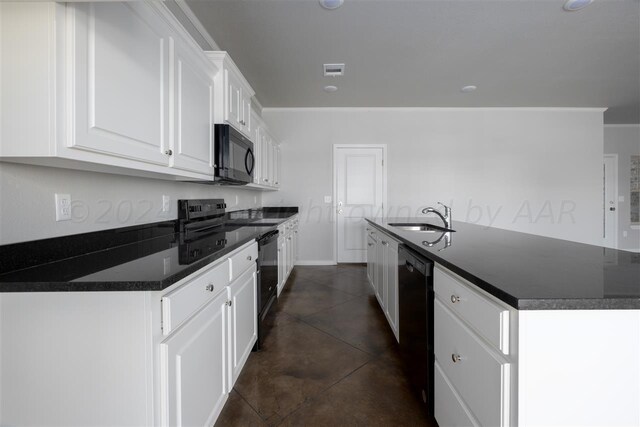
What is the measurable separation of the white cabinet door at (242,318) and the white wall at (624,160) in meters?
7.61

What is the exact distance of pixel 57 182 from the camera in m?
1.20

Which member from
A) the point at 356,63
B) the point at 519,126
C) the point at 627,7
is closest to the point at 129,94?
the point at 356,63

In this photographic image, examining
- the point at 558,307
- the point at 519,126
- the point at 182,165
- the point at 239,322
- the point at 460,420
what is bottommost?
the point at 460,420

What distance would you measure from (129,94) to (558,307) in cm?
163

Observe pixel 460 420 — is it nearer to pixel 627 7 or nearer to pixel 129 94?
pixel 129 94

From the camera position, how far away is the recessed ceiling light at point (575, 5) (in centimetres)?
233

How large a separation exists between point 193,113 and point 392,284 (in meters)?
1.80

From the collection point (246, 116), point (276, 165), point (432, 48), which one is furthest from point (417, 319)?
point (276, 165)

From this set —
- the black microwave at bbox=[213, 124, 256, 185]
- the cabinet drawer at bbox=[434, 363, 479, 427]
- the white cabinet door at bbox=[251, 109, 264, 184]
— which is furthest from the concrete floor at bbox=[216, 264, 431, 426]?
the white cabinet door at bbox=[251, 109, 264, 184]

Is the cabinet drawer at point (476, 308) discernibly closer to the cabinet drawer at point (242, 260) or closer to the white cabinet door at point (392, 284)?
the white cabinet door at point (392, 284)

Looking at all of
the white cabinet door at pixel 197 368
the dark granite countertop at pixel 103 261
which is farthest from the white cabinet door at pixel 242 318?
the dark granite countertop at pixel 103 261

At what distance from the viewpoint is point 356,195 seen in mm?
5039

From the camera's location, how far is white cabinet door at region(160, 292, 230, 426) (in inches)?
37.9

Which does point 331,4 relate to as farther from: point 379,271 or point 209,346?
point 209,346
